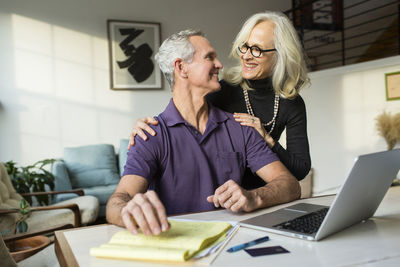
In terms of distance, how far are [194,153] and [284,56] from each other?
77 cm

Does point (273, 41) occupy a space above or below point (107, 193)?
above

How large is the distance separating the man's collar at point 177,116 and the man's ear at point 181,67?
0.46 ft

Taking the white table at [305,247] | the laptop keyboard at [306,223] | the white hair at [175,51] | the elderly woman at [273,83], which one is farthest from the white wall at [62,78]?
the laptop keyboard at [306,223]

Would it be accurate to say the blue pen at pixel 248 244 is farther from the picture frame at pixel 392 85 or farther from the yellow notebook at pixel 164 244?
the picture frame at pixel 392 85

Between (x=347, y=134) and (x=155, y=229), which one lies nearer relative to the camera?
(x=155, y=229)

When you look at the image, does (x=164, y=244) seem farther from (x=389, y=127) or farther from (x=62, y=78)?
(x=62, y=78)

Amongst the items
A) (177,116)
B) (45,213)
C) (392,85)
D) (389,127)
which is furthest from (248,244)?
(392,85)

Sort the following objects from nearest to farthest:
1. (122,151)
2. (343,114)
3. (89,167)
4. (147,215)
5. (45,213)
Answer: (147,215) < (45,213) < (343,114) < (89,167) < (122,151)

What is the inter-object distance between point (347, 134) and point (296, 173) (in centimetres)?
298

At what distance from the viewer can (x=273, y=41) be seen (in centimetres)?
208

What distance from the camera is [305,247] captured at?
973mm

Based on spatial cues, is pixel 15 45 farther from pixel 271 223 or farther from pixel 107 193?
pixel 271 223

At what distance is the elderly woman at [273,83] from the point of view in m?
2.06

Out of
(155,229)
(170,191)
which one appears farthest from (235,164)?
(155,229)
